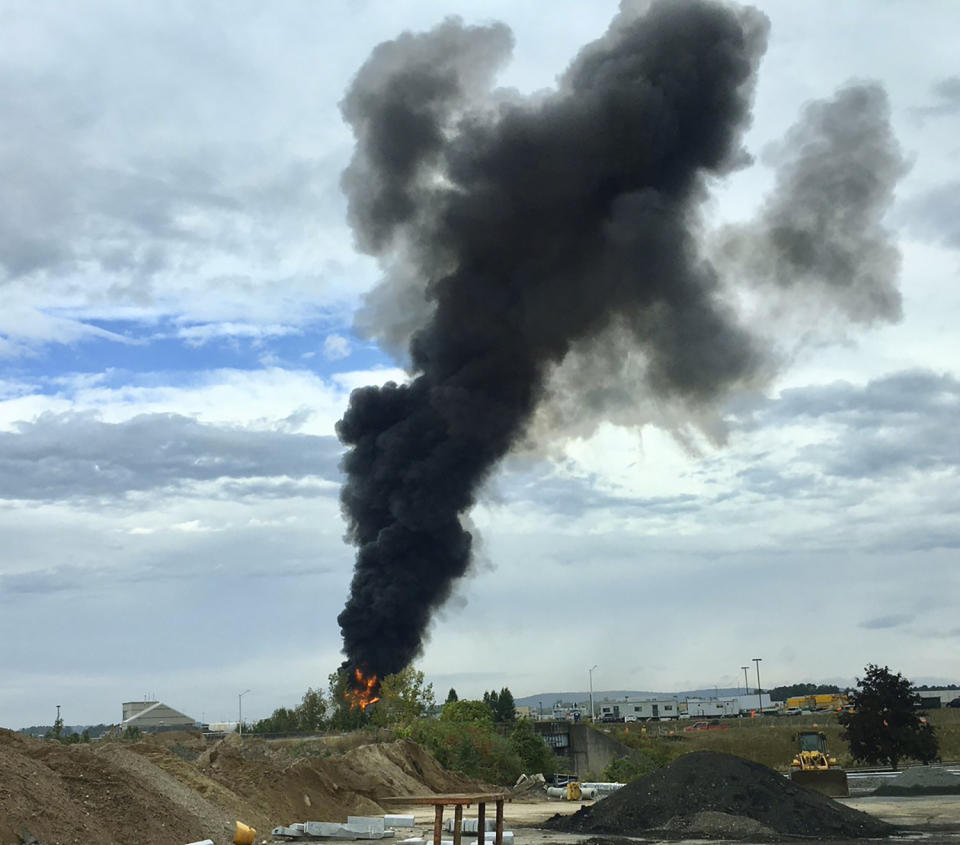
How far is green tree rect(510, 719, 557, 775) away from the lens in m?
59.9

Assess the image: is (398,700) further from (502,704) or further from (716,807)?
(502,704)

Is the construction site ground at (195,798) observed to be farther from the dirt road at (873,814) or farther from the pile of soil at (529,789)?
the pile of soil at (529,789)

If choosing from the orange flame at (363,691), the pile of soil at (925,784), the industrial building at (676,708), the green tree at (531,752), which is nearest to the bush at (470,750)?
the green tree at (531,752)

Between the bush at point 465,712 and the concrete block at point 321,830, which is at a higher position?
the bush at point 465,712

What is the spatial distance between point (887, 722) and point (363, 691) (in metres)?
28.8

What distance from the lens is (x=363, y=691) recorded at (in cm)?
6006

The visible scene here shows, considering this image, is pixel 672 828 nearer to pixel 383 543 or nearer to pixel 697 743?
pixel 383 543

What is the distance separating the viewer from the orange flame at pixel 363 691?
59.8m

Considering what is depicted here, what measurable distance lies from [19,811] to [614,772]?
142 ft

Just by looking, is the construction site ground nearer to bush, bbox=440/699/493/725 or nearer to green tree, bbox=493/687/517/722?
bush, bbox=440/699/493/725

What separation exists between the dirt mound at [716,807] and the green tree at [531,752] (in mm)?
28058

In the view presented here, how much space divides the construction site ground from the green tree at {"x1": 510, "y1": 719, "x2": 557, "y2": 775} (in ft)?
55.1

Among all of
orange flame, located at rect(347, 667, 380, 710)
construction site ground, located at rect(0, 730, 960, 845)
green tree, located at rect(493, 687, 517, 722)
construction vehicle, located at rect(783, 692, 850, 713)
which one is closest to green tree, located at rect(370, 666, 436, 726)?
orange flame, located at rect(347, 667, 380, 710)

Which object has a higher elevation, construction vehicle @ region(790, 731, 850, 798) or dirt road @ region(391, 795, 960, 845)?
construction vehicle @ region(790, 731, 850, 798)
